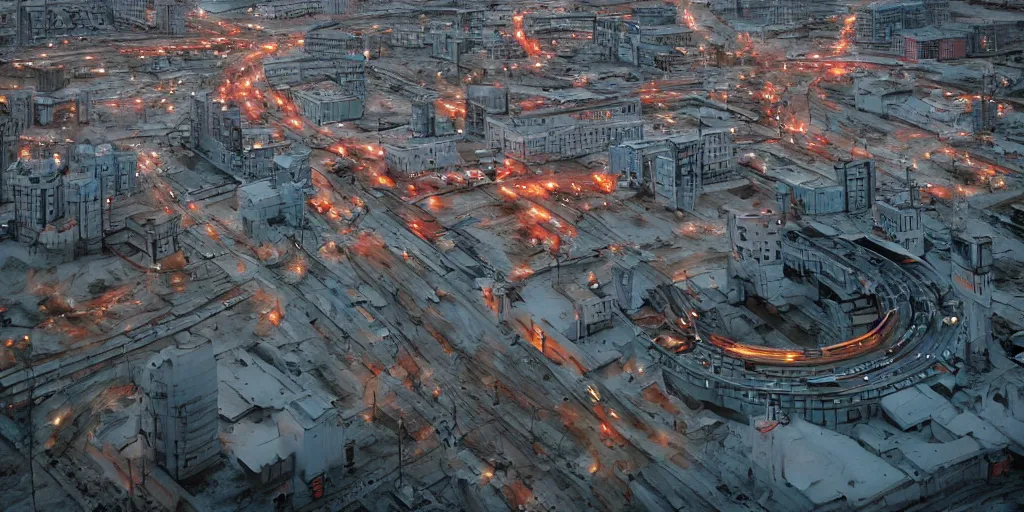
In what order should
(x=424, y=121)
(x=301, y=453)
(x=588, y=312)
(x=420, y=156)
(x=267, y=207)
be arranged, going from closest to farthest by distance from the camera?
(x=301, y=453)
(x=588, y=312)
(x=267, y=207)
(x=420, y=156)
(x=424, y=121)

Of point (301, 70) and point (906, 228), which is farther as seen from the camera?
point (301, 70)

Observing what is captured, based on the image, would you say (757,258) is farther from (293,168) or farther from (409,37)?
(409,37)

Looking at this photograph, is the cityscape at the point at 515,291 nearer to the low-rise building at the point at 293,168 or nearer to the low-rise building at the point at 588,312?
the low-rise building at the point at 588,312

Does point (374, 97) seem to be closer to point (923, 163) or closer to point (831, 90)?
point (831, 90)

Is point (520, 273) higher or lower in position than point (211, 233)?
lower

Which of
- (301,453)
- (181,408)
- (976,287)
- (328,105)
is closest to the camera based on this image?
(181,408)

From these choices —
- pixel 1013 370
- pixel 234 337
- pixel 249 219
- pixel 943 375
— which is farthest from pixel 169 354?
pixel 1013 370

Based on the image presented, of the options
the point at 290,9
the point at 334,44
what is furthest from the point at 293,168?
the point at 290,9
